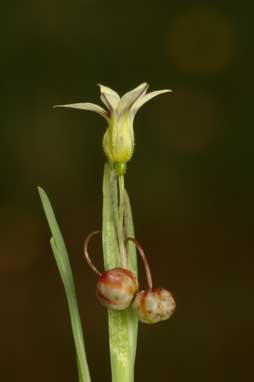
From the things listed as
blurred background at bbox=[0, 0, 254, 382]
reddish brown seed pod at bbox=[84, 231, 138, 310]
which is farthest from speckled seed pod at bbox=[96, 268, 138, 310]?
blurred background at bbox=[0, 0, 254, 382]

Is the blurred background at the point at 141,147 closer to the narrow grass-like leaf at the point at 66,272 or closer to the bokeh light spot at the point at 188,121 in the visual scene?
the bokeh light spot at the point at 188,121

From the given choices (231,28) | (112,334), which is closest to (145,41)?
(231,28)

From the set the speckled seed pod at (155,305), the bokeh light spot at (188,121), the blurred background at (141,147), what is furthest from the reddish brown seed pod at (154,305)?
the bokeh light spot at (188,121)

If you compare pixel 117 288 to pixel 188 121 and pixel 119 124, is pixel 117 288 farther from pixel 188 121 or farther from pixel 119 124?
pixel 188 121

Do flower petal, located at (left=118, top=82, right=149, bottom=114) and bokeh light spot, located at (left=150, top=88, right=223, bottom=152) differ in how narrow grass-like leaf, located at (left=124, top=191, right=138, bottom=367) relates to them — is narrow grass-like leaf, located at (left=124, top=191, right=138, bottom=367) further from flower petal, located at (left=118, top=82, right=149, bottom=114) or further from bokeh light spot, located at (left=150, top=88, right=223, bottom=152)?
bokeh light spot, located at (left=150, top=88, right=223, bottom=152)

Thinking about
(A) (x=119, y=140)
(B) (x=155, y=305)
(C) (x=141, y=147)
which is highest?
(C) (x=141, y=147)

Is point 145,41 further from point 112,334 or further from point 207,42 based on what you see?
point 112,334

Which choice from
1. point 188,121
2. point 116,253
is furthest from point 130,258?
point 188,121
